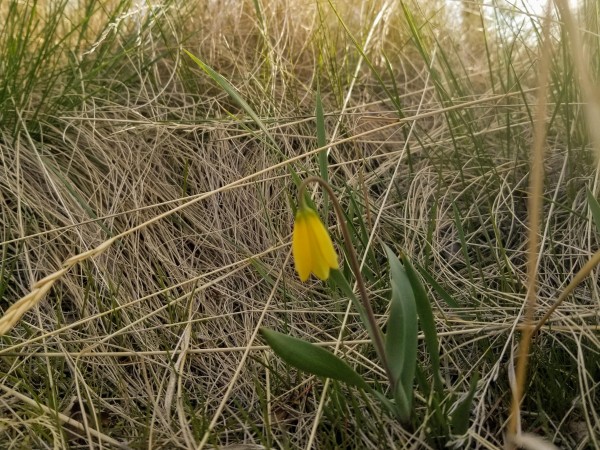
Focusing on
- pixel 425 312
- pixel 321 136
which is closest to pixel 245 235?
pixel 321 136

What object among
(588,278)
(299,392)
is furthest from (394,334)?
(588,278)

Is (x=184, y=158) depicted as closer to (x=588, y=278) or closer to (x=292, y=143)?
(x=292, y=143)

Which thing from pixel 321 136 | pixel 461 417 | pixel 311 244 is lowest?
pixel 461 417

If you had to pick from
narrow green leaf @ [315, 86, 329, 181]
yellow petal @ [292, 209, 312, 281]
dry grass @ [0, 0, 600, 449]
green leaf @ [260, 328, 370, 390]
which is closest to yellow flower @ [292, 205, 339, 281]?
yellow petal @ [292, 209, 312, 281]

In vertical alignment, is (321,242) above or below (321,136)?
below

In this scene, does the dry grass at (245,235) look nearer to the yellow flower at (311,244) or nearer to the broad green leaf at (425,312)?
the broad green leaf at (425,312)

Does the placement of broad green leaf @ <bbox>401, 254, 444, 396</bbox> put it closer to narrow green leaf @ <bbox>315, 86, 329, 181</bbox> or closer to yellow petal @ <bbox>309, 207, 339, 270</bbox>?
yellow petal @ <bbox>309, 207, 339, 270</bbox>

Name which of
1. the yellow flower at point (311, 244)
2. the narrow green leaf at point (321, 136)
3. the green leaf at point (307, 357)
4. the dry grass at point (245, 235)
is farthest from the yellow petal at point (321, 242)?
the narrow green leaf at point (321, 136)

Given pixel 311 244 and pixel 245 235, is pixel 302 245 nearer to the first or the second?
pixel 311 244
